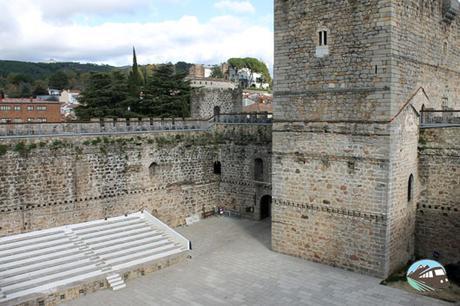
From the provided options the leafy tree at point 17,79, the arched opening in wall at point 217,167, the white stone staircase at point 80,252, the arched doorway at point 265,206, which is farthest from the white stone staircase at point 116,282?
the leafy tree at point 17,79

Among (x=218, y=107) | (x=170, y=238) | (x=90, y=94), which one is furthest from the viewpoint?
(x=90, y=94)

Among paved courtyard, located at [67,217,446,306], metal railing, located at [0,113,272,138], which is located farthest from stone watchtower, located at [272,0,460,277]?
metal railing, located at [0,113,272,138]

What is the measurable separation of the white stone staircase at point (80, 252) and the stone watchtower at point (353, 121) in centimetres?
453

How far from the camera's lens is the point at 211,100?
87.0ft

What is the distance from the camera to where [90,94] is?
3275cm

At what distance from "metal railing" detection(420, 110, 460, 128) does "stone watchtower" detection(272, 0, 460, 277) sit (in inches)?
15.0

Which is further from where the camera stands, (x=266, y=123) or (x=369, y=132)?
(x=266, y=123)

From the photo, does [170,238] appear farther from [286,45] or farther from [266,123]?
[286,45]

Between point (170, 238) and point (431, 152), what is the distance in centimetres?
928

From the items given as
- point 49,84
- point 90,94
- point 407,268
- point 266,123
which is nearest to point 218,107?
point 266,123

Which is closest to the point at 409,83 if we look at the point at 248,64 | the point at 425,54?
the point at 425,54

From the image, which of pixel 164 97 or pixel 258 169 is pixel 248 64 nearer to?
pixel 164 97

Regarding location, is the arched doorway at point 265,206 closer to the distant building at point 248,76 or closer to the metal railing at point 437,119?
the metal railing at point 437,119

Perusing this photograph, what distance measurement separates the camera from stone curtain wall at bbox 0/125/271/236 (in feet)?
45.8
